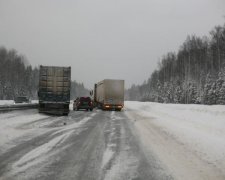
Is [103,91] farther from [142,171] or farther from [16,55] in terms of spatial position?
[16,55]

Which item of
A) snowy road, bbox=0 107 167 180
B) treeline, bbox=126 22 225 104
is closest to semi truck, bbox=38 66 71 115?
snowy road, bbox=0 107 167 180

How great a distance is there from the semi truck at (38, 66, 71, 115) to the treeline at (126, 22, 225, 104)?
36.5m

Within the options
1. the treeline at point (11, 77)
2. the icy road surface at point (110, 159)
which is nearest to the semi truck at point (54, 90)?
the icy road surface at point (110, 159)

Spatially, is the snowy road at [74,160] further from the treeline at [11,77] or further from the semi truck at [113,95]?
the treeline at [11,77]

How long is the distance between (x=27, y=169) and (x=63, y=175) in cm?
95

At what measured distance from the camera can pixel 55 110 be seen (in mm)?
29969

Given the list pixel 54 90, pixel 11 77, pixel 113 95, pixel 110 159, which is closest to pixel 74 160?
pixel 110 159

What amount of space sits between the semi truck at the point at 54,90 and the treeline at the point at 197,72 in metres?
36.5

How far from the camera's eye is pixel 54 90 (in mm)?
30438

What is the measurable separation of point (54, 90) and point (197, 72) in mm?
63540

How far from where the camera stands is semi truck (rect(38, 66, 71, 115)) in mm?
29953

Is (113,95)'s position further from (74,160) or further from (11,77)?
(11,77)

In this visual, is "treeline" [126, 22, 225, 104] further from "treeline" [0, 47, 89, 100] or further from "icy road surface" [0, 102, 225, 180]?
"icy road surface" [0, 102, 225, 180]

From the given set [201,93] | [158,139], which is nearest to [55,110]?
[158,139]
